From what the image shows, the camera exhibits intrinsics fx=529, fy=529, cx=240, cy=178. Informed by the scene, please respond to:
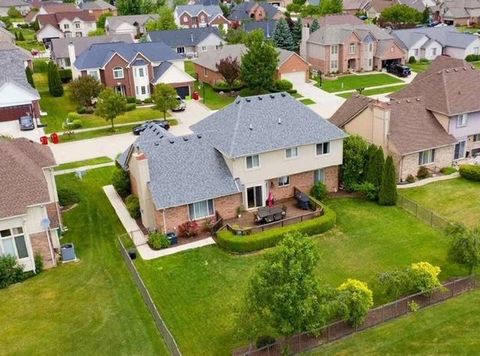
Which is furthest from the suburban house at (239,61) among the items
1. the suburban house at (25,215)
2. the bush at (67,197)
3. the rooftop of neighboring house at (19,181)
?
the suburban house at (25,215)

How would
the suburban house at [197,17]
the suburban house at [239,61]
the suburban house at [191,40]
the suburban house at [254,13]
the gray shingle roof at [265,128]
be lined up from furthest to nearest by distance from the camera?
the suburban house at [254,13] < the suburban house at [197,17] < the suburban house at [191,40] < the suburban house at [239,61] < the gray shingle roof at [265,128]

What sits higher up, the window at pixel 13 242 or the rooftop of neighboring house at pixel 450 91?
the rooftop of neighboring house at pixel 450 91

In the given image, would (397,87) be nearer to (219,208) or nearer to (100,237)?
Result: (219,208)

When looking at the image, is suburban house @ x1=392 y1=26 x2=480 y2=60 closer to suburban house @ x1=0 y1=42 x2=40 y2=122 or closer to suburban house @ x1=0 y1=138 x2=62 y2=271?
suburban house @ x1=0 y1=42 x2=40 y2=122

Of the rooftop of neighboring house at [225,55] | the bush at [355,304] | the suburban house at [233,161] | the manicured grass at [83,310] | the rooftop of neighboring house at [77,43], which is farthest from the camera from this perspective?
the rooftop of neighboring house at [77,43]

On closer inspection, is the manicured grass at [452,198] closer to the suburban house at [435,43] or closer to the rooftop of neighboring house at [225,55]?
the rooftop of neighboring house at [225,55]

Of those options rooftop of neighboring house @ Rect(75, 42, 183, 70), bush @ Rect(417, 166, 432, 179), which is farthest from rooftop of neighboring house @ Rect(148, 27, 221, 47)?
bush @ Rect(417, 166, 432, 179)

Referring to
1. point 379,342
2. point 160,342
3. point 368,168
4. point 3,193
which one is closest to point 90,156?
point 3,193
